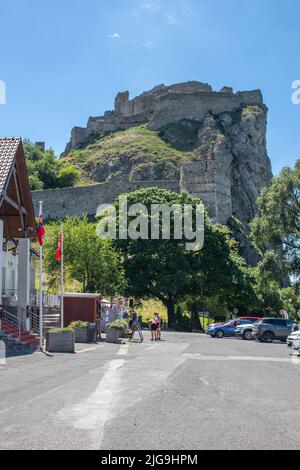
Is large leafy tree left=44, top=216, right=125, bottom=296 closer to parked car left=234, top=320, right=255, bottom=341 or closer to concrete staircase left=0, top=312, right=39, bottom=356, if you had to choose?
parked car left=234, top=320, right=255, bottom=341

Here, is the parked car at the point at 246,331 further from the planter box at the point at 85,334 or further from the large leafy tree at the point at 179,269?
the planter box at the point at 85,334

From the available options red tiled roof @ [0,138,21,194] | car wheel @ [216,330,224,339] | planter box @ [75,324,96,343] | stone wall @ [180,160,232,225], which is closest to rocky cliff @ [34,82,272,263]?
stone wall @ [180,160,232,225]

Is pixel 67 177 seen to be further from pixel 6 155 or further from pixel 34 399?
pixel 34 399

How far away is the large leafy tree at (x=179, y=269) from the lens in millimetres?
51250

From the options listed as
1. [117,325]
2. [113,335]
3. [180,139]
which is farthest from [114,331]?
[180,139]

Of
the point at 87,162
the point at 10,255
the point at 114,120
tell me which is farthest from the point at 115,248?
the point at 114,120

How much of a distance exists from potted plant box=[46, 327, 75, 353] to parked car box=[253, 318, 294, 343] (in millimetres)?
17620

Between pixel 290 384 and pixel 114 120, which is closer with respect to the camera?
pixel 290 384

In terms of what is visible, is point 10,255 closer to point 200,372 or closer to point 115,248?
point 200,372

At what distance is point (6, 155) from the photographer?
2267 cm

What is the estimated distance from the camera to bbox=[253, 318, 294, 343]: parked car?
36.4 meters
